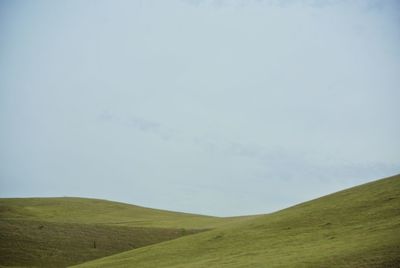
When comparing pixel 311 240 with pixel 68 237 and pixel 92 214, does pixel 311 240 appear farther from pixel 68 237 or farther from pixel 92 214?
pixel 92 214

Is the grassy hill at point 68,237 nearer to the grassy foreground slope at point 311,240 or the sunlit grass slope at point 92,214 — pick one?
the sunlit grass slope at point 92,214

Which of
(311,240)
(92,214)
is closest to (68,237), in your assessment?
(92,214)

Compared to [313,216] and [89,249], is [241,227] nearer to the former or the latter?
[313,216]

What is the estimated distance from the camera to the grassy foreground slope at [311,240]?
26.0 meters

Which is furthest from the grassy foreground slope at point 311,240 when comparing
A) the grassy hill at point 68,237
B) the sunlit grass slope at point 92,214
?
the sunlit grass slope at point 92,214

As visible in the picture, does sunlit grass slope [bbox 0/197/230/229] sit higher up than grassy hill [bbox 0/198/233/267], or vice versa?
sunlit grass slope [bbox 0/197/230/229]

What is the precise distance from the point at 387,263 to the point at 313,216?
1755 cm

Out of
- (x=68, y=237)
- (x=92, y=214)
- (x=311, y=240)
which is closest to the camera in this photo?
(x=311, y=240)

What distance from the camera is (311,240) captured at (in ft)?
111

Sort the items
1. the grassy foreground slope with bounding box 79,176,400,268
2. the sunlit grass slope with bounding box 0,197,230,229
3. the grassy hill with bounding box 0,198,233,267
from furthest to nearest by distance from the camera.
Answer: the sunlit grass slope with bounding box 0,197,230,229 → the grassy hill with bounding box 0,198,233,267 → the grassy foreground slope with bounding box 79,176,400,268

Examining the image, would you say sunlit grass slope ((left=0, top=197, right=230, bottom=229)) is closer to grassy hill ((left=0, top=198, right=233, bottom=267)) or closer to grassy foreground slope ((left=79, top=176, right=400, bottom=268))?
grassy hill ((left=0, top=198, right=233, bottom=267))

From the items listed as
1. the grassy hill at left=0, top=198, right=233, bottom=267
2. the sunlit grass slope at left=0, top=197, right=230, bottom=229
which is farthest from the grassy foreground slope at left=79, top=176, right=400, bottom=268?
the sunlit grass slope at left=0, top=197, right=230, bottom=229

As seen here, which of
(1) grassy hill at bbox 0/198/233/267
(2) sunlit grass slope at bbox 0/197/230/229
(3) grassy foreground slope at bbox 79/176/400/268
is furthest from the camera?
(2) sunlit grass slope at bbox 0/197/230/229

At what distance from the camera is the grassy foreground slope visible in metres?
26.0
